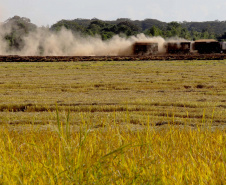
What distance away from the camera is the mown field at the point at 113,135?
311 cm

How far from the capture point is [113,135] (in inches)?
161

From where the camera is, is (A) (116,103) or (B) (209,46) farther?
(B) (209,46)

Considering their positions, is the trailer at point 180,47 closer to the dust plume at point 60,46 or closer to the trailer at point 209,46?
the trailer at point 209,46

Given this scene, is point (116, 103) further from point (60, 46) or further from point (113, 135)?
point (60, 46)

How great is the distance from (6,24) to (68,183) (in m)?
50.4

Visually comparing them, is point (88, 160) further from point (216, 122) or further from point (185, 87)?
point (185, 87)

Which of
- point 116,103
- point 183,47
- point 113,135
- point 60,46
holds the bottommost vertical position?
point 183,47

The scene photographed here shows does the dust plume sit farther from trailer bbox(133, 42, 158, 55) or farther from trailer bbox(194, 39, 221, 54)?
trailer bbox(194, 39, 221, 54)

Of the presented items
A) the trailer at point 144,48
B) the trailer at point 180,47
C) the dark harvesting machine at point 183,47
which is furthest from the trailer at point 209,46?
the trailer at point 144,48

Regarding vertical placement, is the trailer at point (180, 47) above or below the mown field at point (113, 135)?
below

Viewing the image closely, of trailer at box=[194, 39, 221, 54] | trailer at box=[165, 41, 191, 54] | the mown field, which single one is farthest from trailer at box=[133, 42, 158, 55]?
the mown field

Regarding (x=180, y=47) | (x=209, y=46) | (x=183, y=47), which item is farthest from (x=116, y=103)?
(x=209, y=46)

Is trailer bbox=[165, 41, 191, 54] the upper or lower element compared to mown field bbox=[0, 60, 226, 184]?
lower

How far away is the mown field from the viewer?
3.11 m
